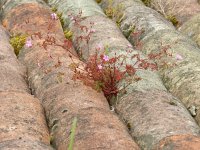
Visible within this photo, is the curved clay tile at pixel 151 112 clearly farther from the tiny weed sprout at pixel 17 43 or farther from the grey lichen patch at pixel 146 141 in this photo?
the tiny weed sprout at pixel 17 43

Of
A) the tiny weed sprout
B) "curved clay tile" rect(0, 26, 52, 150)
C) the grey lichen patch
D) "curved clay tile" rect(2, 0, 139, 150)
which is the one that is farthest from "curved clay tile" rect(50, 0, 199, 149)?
the tiny weed sprout

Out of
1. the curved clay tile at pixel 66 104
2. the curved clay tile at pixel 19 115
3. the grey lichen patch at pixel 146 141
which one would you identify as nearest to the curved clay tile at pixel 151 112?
the grey lichen patch at pixel 146 141

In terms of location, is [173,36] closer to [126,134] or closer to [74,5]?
[74,5]

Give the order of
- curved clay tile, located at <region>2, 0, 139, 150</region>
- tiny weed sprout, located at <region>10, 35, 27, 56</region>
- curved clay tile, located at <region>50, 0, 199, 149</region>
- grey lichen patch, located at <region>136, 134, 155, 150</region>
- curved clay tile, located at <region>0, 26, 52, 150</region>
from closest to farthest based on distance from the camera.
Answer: curved clay tile, located at <region>0, 26, 52, 150</region> → curved clay tile, located at <region>2, 0, 139, 150</region> → grey lichen patch, located at <region>136, 134, 155, 150</region> → curved clay tile, located at <region>50, 0, 199, 149</region> → tiny weed sprout, located at <region>10, 35, 27, 56</region>

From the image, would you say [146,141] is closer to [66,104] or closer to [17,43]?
[66,104]

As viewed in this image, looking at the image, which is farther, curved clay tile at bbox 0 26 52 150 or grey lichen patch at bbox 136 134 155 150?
grey lichen patch at bbox 136 134 155 150

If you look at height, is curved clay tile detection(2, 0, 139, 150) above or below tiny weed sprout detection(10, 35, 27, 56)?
above

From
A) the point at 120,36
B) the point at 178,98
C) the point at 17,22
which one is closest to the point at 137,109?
the point at 178,98

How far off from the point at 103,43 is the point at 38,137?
136 inches

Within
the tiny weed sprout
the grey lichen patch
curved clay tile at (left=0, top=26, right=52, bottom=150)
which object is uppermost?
the grey lichen patch

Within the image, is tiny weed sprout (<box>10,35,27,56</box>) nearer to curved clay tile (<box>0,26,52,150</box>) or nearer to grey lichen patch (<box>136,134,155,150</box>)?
curved clay tile (<box>0,26,52,150</box>)

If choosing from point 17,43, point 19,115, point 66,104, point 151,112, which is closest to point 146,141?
point 151,112

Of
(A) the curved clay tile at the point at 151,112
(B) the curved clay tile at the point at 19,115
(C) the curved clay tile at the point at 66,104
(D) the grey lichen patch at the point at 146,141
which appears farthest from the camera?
(A) the curved clay tile at the point at 151,112

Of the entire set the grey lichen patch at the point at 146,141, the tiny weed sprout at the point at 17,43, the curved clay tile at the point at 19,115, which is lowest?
the tiny weed sprout at the point at 17,43
